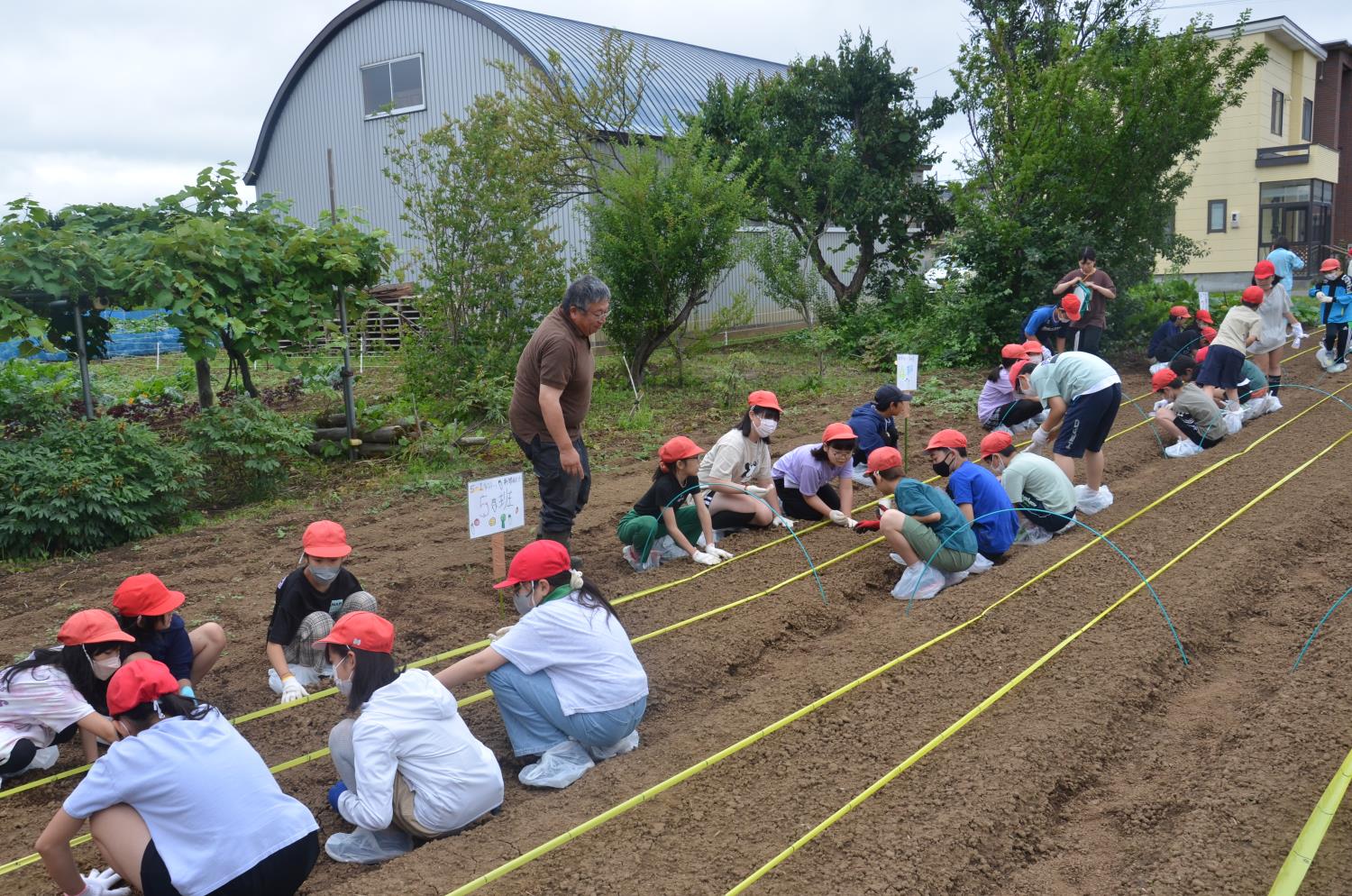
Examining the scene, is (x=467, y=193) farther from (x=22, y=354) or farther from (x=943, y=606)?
(x=943, y=606)

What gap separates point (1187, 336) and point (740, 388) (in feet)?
17.1

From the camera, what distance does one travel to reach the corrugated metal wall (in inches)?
727

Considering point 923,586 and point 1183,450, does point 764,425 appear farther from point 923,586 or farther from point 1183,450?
point 1183,450

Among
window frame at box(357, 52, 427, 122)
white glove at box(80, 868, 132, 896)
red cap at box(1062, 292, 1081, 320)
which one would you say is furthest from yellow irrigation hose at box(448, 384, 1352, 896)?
window frame at box(357, 52, 427, 122)

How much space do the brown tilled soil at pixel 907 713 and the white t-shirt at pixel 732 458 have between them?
538mm

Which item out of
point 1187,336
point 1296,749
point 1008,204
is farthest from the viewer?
point 1008,204

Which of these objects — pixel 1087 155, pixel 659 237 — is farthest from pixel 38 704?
pixel 1087 155

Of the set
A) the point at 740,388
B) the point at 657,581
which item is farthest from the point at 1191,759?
the point at 740,388

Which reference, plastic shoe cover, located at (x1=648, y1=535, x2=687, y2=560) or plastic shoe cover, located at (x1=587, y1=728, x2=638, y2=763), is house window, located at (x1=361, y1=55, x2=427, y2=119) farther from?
plastic shoe cover, located at (x1=587, y1=728, x2=638, y2=763)

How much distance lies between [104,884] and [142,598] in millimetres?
1240

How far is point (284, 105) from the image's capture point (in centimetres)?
2167

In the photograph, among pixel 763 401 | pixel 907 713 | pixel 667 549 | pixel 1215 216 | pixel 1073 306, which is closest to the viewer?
pixel 907 713

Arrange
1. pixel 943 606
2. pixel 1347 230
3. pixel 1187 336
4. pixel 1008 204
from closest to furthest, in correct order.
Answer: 1. pixel 943 606
2. pixel 1187 336
3. pixel 1008 204
4. pixel 1347 230

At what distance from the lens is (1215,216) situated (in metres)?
28.0
